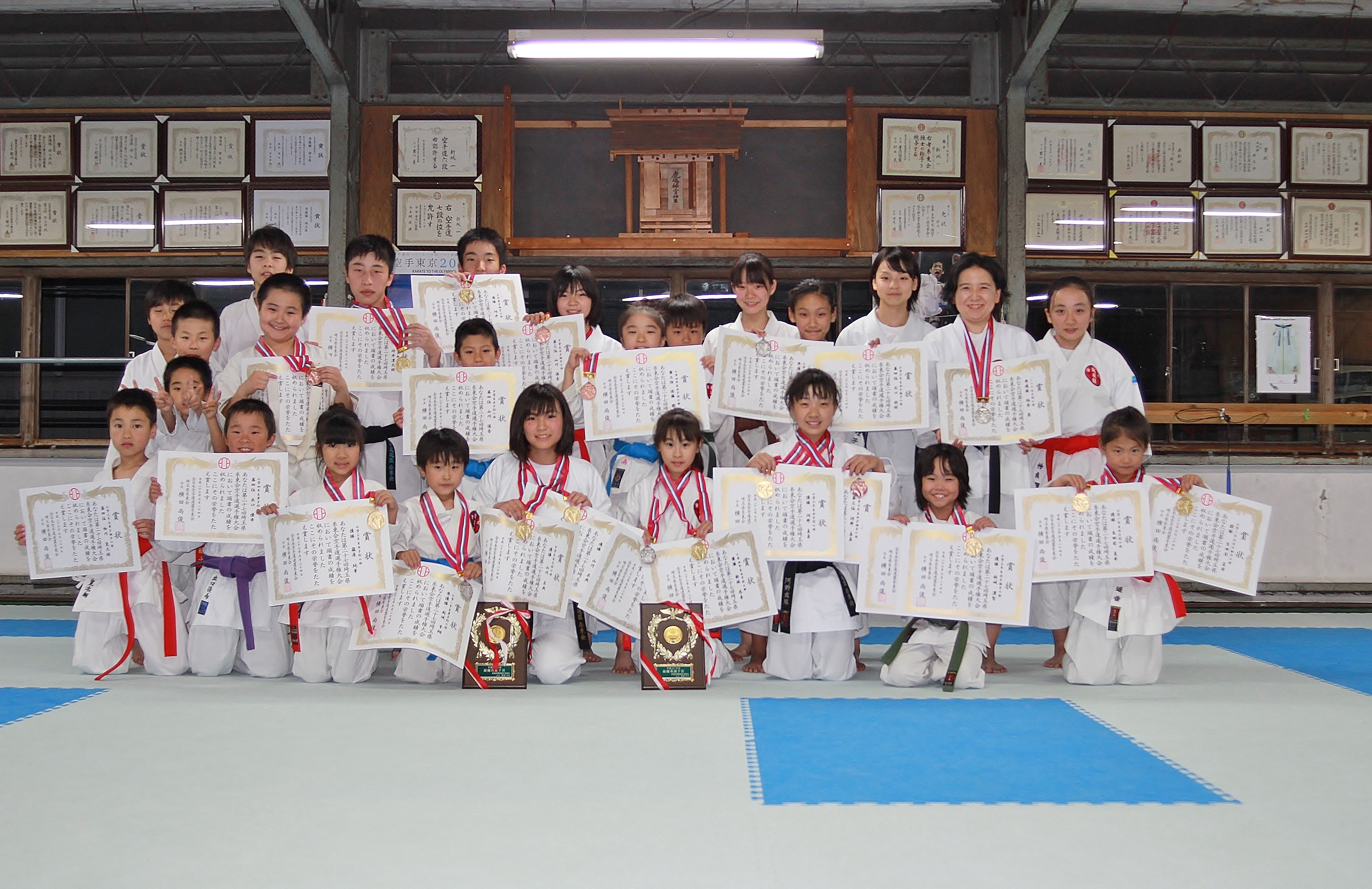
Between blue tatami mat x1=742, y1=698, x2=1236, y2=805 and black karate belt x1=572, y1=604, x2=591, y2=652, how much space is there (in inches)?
42.7

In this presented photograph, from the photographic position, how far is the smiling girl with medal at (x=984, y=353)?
4.84 m

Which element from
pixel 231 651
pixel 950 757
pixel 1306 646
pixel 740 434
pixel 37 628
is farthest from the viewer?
pixel 37 628

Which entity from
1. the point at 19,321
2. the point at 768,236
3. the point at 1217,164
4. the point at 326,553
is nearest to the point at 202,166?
the point at 19,321

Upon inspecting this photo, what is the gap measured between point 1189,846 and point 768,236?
24.4 ft

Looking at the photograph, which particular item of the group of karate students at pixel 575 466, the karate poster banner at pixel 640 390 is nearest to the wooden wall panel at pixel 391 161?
the group of karate students at pixel 575 466

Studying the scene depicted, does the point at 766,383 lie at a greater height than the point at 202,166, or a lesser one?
lesser

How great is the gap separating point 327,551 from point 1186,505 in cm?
367

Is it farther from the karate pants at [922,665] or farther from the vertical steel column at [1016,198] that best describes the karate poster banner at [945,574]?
the vertical steel column at [1016,198]

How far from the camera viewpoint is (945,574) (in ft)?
14.3

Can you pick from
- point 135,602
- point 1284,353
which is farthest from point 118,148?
point 1284,353

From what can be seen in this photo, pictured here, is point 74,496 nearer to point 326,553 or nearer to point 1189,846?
point 326,553

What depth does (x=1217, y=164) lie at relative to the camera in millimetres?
9312

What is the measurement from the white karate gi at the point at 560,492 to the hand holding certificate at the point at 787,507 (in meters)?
0.59

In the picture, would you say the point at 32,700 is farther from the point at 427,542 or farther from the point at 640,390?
the point at 640,390
